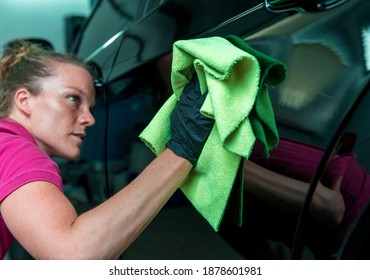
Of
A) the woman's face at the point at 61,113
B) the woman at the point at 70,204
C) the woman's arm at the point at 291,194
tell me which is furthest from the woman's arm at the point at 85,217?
the woman's face at the point at 61,113

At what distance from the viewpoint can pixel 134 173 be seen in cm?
129

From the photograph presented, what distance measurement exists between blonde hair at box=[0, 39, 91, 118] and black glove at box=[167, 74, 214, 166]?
0.39 meters

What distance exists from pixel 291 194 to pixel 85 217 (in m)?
0.33

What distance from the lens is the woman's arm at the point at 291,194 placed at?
81cm

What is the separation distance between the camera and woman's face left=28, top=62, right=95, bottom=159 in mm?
→ 1170

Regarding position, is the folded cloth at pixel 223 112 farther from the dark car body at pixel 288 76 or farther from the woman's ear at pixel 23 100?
the woman's ear at pixel 23 100

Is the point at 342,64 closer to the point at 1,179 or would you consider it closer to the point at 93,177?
the point at 1,179

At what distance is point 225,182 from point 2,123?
1.58ft

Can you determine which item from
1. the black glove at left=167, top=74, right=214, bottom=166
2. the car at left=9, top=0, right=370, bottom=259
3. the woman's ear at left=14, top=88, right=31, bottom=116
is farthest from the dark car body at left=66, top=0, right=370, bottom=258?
the woman's ear at left=14, top=88, right=31, bottom=116

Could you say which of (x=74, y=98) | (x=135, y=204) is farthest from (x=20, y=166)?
(x=74, y=98)

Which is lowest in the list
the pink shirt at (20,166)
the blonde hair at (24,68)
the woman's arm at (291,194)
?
the woman's arm at (291,194)

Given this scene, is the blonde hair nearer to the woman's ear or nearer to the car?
the woman's ear

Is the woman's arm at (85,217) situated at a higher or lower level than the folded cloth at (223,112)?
lower
